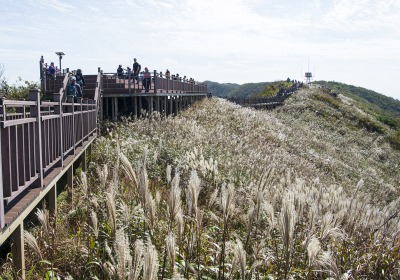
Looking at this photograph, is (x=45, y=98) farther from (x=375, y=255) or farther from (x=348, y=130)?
(x=348, y=130)

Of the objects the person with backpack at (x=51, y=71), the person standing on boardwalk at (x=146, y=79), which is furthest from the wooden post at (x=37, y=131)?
the person with backpack at (x=51, y=71)

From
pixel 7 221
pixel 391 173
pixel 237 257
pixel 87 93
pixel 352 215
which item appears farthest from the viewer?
pixel 391 173

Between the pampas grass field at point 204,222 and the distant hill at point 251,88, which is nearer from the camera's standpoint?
the pampas grass field at point 204,222

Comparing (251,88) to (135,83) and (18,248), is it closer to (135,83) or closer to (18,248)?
(135,83)

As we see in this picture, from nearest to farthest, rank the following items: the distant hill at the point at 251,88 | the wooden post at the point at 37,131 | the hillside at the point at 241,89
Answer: the wooden post at the point at 37,131 < the hillside at the point at 241,89 < the distant hill at the point at 251,88

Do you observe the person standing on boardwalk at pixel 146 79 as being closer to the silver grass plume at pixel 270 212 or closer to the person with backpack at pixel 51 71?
the person with backpack at pixel 51 71

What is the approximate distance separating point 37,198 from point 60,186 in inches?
197

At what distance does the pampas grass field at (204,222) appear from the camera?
8.67 ft

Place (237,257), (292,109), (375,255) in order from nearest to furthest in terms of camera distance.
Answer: (237,257) → (375,255) → (292,109)

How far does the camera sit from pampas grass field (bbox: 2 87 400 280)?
2643 millimetres

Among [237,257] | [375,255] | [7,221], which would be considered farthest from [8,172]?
[375,255]

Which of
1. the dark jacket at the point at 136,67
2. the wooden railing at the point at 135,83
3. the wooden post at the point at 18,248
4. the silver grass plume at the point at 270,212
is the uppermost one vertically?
the dark jacket at the point at 136,67

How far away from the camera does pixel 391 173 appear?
27.3 m

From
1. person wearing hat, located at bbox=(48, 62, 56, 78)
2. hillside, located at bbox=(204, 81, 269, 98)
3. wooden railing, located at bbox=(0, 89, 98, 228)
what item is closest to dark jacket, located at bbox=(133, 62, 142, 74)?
person wearing hat, located at bbox=(48, 62, 56, 78)
